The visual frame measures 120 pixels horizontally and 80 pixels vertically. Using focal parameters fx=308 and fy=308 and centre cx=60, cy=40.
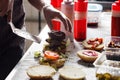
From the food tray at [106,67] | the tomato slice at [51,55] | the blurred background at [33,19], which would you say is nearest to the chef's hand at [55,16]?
the tomato slice at [51,55]

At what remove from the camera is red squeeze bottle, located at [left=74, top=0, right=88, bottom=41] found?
1514 millimetres

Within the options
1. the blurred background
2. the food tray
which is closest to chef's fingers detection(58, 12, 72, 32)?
the food tray

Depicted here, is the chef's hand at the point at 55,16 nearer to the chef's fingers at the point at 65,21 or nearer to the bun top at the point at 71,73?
the chef's fingers at the point at 65,21

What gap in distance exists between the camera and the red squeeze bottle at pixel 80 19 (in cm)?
151

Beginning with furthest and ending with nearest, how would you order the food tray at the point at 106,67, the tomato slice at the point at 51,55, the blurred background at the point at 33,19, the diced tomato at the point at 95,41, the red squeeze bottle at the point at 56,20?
the blurred background at the point at 33,19 → the red squeeze bottle at the point at 56,20 → the diced tomato at the point at 95,41 → the tomato slice at the point at 51,55 → the food tray at the point at 106,67

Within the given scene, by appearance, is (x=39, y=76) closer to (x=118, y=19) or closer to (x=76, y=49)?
(x=76, y=49)

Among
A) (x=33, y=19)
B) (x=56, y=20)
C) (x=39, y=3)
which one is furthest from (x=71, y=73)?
(x=33, y=19)

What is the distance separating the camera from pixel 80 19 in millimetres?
1527

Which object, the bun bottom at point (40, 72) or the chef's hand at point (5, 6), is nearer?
the bun bottom at point (40, 72)

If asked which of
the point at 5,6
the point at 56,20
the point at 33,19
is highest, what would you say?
the point at 5,6

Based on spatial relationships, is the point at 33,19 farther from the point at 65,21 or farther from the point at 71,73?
the point at 71,73

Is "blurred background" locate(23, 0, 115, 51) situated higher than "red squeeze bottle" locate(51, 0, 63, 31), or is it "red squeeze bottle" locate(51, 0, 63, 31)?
"red squeeze bottle" locate(51, 0, 63, 31)

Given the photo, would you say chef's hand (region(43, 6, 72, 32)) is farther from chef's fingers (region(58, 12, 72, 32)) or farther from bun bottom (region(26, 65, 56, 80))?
bun bottom (region(26, 65, 56, 80))

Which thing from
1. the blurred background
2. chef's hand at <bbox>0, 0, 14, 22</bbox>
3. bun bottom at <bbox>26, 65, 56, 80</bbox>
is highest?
chef's hand at <bbox>0, 0, 14, 22</bbox>
